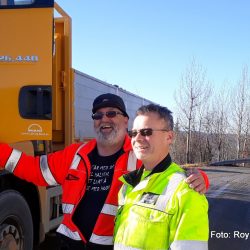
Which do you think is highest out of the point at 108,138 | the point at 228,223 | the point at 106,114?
the point at 106,114

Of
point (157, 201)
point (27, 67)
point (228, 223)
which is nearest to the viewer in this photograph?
point (157, 201)

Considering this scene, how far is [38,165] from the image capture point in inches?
113

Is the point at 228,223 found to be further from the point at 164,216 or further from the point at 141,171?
the point at 164,216

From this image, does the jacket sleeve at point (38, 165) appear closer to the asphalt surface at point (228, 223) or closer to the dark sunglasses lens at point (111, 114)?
the dark sunglasses lens at point (111, 114)

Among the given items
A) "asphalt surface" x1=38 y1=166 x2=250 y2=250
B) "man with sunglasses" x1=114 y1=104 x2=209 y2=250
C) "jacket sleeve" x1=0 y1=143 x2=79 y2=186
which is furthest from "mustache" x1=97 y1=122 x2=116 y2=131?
"asphalt surface" x1=38 y1=166 x2=250 y2=250

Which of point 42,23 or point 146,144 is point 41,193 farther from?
point 146,144

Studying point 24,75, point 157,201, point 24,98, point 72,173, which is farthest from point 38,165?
point 157,201

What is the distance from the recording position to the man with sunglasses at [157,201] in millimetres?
1741

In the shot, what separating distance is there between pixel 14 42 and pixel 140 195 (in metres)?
2.00

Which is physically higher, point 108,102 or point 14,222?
point 108,102

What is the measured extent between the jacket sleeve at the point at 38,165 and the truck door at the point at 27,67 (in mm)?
439

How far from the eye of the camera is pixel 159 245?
5.86 ft

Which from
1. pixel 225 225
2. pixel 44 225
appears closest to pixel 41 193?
pixel 44 225

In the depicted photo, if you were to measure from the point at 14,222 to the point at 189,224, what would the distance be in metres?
2.44
